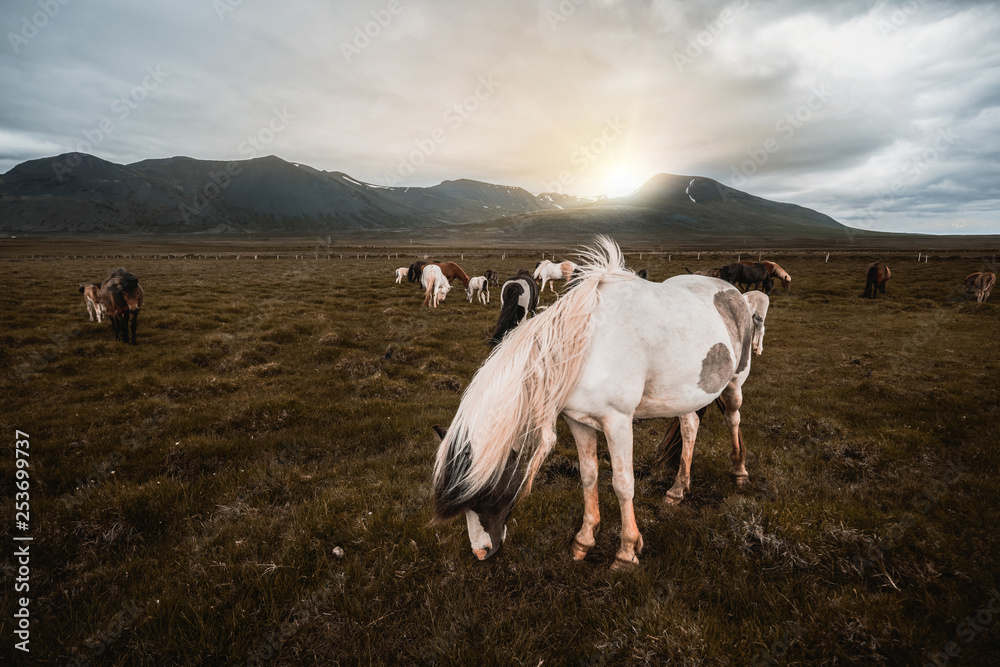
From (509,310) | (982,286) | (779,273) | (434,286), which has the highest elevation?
(779,273)

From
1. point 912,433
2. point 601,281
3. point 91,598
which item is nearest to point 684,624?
point 601,281

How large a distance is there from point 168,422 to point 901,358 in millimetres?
17486

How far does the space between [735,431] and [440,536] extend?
4037 millimetres

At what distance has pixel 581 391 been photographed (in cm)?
340

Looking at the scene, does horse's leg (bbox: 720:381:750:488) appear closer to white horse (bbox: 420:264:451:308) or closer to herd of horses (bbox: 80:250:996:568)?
herd of horses (bbox: 80:250:996:568)

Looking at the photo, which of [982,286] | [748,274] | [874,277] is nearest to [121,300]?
[748,274]

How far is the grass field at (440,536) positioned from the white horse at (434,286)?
10.7 metres

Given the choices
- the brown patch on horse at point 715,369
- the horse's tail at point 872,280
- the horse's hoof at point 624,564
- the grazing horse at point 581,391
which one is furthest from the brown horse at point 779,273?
the horse's hoof at point 624,564

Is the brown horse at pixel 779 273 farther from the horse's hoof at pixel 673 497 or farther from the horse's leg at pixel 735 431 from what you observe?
the horse's hoof at pixel 673 497

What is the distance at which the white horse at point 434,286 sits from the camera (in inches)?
749

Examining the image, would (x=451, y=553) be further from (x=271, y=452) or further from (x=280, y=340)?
(x=280, y=340)

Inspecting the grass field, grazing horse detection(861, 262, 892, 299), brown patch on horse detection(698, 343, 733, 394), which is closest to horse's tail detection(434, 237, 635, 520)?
the grass field

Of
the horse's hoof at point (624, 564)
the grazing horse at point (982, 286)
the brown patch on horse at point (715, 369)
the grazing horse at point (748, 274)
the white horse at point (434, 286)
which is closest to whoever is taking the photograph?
the horse's hoof at point (624, 564)

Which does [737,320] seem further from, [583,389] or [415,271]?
[415,271]
